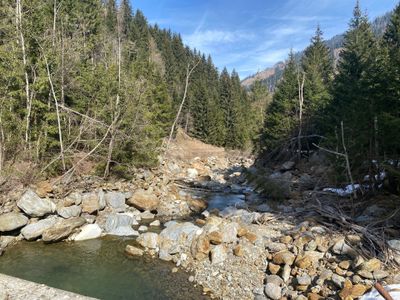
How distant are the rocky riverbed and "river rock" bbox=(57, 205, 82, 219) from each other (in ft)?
0.14

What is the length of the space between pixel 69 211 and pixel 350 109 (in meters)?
12.8

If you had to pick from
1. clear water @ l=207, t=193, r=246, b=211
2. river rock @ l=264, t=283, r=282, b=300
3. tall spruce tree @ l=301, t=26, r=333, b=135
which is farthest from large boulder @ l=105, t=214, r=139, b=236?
tall spruce tree @ l=301, t=26, r=333, b=135

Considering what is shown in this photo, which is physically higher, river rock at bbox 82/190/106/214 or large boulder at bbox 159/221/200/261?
river rock at bbox 82/190/106/214

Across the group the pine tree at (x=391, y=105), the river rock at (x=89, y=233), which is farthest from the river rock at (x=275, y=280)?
the river rock at (x=89, y=233)

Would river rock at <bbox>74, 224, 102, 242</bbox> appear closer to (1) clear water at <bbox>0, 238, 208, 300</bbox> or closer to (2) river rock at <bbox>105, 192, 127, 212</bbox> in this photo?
(1) clear water at <bbox>0, 238, 208, 300</bbox>

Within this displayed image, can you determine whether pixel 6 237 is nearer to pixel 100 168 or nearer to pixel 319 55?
pixel 100 168

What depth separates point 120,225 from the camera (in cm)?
1404

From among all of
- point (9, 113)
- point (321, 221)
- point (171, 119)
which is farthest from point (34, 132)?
point (171, 119)

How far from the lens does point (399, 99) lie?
11.4 meters

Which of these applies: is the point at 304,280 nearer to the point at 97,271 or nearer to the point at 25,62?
the point at 97,271

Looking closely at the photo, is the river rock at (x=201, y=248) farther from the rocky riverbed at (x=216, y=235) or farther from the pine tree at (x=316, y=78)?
the pine tree at (x=316, y=78)

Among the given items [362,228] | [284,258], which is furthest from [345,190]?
[284,258]

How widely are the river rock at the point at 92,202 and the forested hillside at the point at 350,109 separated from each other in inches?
393

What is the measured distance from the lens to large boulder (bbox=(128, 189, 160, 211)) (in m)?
16.6
